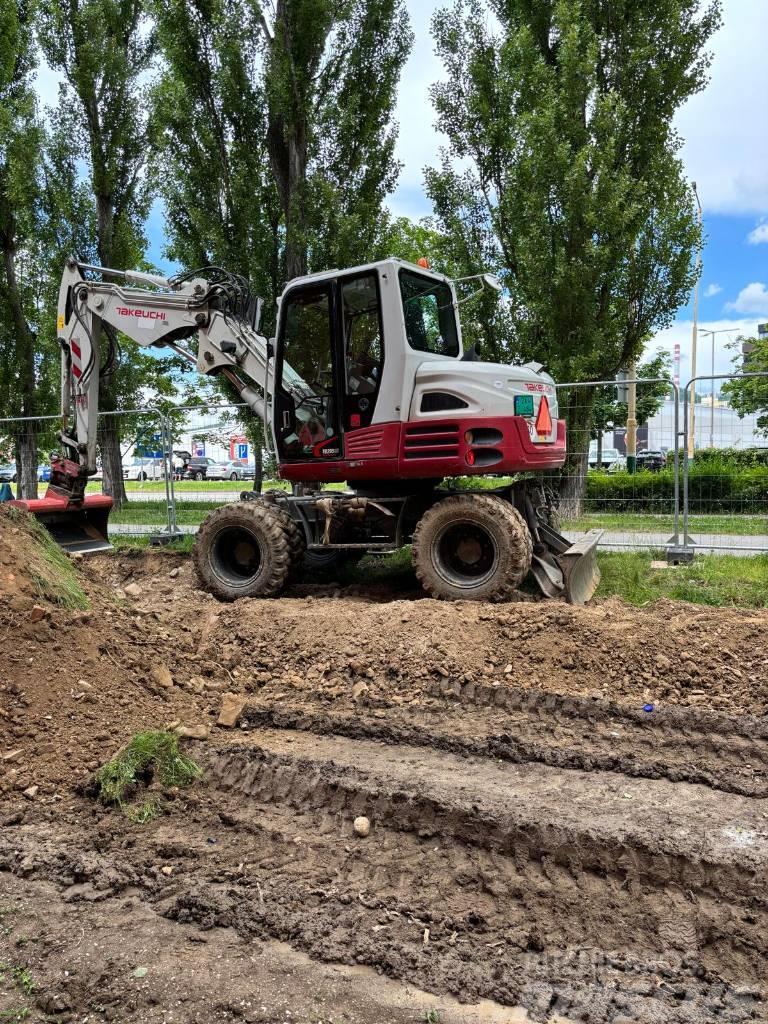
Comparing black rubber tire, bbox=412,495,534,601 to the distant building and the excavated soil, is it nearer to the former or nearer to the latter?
the excavated soil

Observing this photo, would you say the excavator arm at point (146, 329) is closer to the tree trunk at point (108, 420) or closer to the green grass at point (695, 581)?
the tree trunk at point (108, 420)

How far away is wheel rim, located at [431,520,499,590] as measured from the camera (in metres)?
7.32

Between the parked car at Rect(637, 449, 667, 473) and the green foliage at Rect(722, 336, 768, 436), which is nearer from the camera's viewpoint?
the parked car at Rect(637, 449, 667, 473)

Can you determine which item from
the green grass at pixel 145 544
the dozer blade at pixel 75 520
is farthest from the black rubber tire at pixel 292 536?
the green grass at pixel 145 544

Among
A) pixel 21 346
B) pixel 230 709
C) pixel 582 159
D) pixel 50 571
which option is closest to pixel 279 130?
pixel 582 159

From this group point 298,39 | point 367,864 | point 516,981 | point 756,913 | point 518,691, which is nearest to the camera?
point 516,981

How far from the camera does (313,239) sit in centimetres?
1319

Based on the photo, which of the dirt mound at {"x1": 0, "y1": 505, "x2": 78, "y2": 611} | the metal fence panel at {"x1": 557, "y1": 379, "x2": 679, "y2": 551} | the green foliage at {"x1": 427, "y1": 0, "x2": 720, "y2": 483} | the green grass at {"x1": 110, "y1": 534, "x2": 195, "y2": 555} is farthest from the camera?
the green foliage at {"x1": 427, "y1": 0, "x2": 720, "y2": 483}

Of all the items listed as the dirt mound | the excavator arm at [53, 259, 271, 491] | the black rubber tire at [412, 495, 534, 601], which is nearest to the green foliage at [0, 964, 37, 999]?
the dirt mound

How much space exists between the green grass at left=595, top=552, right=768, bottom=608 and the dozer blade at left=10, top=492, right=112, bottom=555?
558 centimetres

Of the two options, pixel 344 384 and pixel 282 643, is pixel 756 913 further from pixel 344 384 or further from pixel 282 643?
pixel 344 384

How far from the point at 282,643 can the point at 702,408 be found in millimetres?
6354

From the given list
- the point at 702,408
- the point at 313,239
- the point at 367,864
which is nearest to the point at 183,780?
the point at 367,864

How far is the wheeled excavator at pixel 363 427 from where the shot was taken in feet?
24.0
